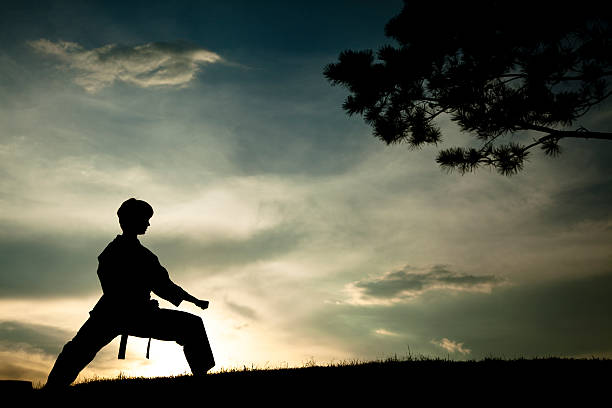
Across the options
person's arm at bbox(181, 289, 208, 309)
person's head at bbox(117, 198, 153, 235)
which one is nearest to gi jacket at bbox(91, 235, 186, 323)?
person's head at bbox(117, 198, 153, 235)

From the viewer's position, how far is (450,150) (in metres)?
10.6

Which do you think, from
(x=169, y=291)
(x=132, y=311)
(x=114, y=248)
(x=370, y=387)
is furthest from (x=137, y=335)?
(x=370, y=387)

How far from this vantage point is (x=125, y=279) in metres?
5.56

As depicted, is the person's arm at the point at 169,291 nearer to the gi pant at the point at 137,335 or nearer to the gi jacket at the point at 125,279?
the gi jacket at the point at 125,279

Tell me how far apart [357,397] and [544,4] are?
6914 millimetres

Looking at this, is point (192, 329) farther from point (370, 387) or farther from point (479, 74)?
point (479, 74)

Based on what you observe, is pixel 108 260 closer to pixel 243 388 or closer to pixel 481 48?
pixel 243 388

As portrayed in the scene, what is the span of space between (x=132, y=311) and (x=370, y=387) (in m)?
2.85

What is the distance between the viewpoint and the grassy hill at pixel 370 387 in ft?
17.8

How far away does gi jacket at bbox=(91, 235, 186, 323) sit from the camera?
5.50 metres

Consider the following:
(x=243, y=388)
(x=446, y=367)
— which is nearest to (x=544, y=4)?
(x=446, y=367)

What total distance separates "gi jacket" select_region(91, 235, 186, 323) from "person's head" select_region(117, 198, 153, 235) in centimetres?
11

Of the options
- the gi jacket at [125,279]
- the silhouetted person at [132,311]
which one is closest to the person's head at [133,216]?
the silhouetted person at [132,311]

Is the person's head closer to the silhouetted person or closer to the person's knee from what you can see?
the silhouetted person
